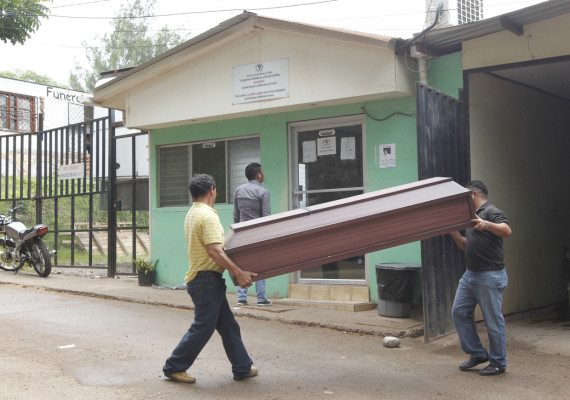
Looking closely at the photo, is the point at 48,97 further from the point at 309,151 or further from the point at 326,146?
the point at 326,146

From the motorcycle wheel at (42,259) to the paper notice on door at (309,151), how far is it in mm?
5543

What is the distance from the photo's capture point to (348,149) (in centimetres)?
871

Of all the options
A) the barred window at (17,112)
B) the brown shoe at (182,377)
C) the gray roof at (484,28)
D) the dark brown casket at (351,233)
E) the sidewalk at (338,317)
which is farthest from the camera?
the barred window at (17,112)

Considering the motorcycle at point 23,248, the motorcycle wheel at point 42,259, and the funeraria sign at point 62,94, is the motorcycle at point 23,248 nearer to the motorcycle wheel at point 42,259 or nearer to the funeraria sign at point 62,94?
the motorcycle wheel at point 42,259

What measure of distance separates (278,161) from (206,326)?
4.86 meters

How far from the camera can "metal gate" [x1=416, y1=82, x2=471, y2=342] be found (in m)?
6.45

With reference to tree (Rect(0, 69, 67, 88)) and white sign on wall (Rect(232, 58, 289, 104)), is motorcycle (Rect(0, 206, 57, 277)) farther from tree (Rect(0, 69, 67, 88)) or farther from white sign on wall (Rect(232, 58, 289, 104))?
tree (Rect(0, 69, 67, 88))

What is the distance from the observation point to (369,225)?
4.56 meters

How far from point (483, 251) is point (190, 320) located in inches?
158

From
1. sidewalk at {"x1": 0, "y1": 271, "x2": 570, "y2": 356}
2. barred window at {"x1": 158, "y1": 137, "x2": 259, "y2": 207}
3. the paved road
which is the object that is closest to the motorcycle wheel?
sidewalk at {"x1": 0, "y1": 271, "x2": 570, "y2": 356}

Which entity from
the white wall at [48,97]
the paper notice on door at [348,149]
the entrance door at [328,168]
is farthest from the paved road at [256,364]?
the white wall at [48,97]

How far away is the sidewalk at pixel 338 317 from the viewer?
685 centimetres

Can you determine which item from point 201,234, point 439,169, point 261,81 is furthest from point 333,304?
point 201,234

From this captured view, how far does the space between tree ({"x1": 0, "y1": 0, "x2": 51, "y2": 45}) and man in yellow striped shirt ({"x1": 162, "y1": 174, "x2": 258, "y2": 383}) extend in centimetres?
1037
